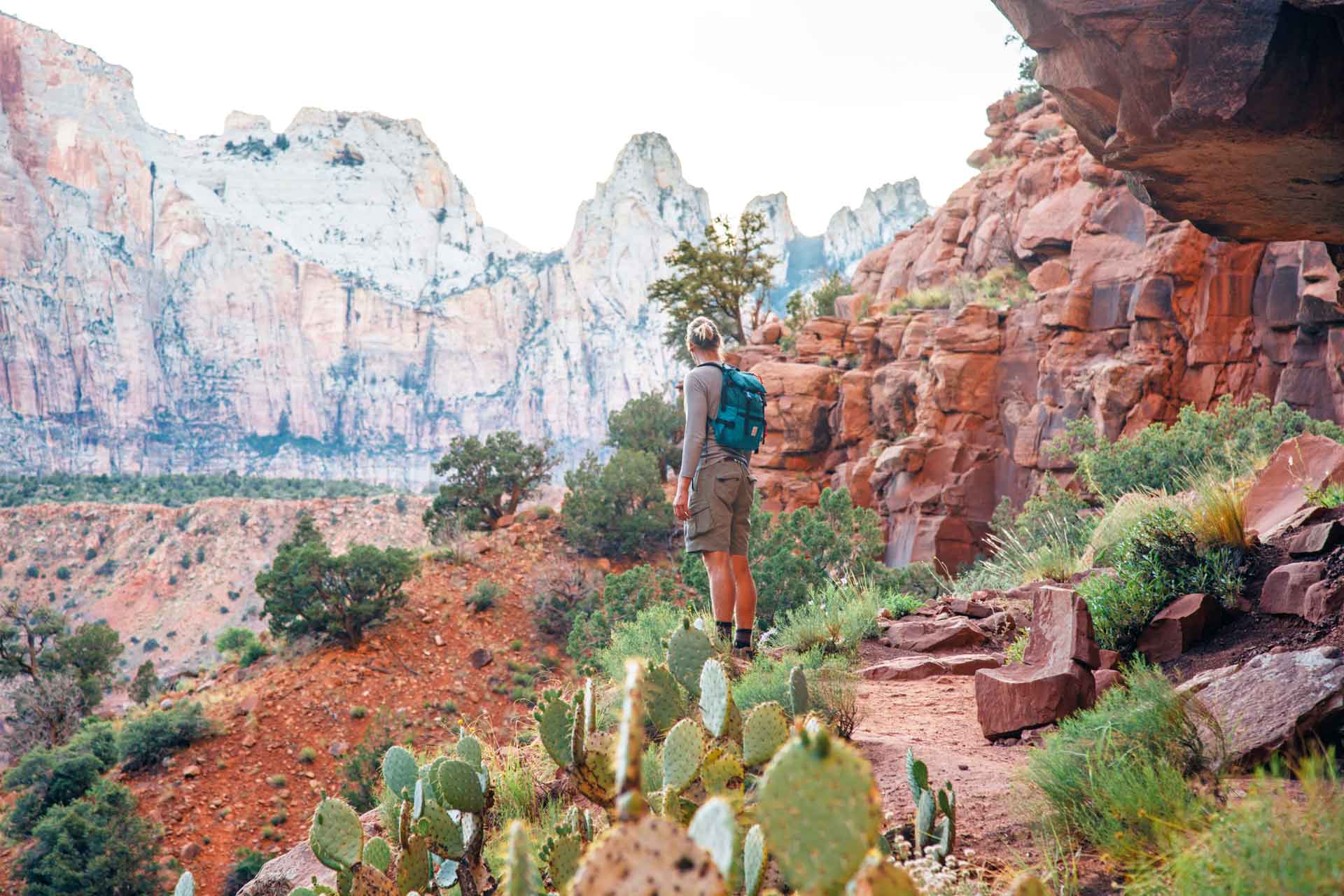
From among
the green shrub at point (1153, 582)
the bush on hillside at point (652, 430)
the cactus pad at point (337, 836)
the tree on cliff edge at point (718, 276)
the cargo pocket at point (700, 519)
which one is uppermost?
the tree on cliff edge at point (718, 276)

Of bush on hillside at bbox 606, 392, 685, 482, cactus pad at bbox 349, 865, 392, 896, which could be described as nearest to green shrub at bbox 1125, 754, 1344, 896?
cactus pad at bbox 349, 865, 392, 896

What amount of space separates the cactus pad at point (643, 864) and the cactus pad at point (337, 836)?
6.13 ft

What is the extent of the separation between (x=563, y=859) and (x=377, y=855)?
0.99 metres

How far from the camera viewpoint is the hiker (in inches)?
202

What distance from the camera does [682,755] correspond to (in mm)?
2691

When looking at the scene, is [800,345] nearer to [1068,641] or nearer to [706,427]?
[706,427]

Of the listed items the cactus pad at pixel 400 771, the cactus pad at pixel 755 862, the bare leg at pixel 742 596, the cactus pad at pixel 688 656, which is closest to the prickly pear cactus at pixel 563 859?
the cactus pad at pixel 755 862

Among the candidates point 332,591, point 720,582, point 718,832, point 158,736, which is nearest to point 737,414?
point 720,582

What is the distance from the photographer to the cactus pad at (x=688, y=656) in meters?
4.07

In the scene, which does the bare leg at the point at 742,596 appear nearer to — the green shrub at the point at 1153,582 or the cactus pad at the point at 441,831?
the green shrub at the point at 1153,582

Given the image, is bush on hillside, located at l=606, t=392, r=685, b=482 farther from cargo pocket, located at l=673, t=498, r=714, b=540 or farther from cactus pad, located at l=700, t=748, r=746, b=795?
cactus pad, located at l=700, t=748, r=746, b=795

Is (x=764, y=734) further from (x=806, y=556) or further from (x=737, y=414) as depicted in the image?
(x=806, y=556)

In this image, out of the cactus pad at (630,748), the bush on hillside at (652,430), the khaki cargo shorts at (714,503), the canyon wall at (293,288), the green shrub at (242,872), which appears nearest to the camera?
the cactus pad at (630,748)

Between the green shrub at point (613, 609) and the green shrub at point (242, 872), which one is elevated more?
the green shrub at point (613, 609)
